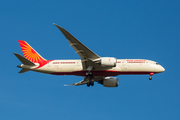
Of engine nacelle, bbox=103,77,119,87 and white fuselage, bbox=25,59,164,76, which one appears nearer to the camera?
white fuselage, bbox=25,59,164,76

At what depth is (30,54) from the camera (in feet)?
196

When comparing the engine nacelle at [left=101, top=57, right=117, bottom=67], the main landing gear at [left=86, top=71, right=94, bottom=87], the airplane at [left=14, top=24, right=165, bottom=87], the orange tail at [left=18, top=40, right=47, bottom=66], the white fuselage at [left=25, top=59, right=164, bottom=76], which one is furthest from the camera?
the orange tail at [left=18, top=40, right=47, bottom=66]

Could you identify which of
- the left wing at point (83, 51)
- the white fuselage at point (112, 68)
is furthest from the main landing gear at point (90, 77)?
the left wing at point (83, 51)

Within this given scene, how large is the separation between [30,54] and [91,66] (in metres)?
13.6

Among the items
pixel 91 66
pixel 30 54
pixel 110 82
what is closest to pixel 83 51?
pixel 91 66

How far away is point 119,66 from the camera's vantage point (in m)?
54.7

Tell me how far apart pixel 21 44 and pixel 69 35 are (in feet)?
55.2

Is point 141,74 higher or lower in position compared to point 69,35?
lower

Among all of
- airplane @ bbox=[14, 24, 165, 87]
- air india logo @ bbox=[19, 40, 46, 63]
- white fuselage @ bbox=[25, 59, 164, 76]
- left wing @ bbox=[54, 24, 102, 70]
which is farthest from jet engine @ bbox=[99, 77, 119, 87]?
air india logo @ bbox=[19, 40, 46, 63]

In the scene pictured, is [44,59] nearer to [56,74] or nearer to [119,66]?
[56,74]

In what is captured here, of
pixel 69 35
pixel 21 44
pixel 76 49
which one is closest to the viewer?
pixel 69 35

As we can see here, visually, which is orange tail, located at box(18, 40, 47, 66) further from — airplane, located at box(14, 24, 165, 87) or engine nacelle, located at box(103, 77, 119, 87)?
engine nacelle, located at box(103, 77, 119, 87)

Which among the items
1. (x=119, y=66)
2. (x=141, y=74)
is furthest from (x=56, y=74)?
(x=141, y=74)

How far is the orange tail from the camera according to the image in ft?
190
